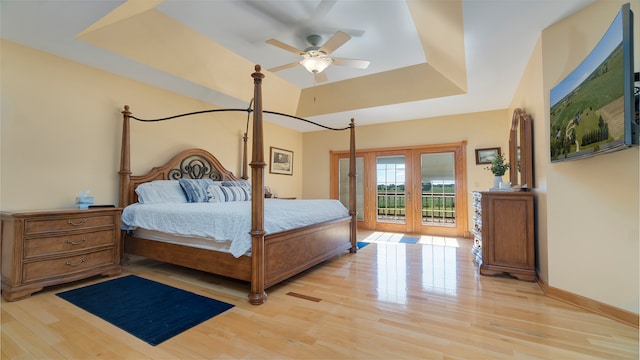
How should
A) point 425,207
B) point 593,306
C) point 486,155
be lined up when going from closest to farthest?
point 593,306 < point 486,155 < point 425,207

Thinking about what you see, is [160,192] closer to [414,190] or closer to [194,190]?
[194,190]

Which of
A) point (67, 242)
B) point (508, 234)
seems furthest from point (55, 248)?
point (508, 234)

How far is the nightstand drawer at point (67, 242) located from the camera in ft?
8.55

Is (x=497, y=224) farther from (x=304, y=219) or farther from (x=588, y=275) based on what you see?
(x=304, y=219)

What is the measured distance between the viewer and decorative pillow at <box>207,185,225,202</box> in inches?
165

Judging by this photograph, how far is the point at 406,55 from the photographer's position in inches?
160

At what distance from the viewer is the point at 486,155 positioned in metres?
5.55

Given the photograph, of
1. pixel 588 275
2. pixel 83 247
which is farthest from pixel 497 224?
pixel 83 247

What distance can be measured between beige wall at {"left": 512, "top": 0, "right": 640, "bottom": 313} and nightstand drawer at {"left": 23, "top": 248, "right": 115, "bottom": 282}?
15.4 ft

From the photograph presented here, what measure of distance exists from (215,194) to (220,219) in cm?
166

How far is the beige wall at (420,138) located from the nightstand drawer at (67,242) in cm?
490

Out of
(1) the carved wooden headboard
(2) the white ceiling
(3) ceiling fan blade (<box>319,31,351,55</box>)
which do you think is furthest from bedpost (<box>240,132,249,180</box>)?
(3) ceiling fan blade (<box>319,31,351,55</box>)

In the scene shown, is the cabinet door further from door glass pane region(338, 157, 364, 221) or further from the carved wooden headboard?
the carved wooden headboard

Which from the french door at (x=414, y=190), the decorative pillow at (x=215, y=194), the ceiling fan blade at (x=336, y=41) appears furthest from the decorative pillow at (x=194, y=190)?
the french door at (x=414, y=190)
